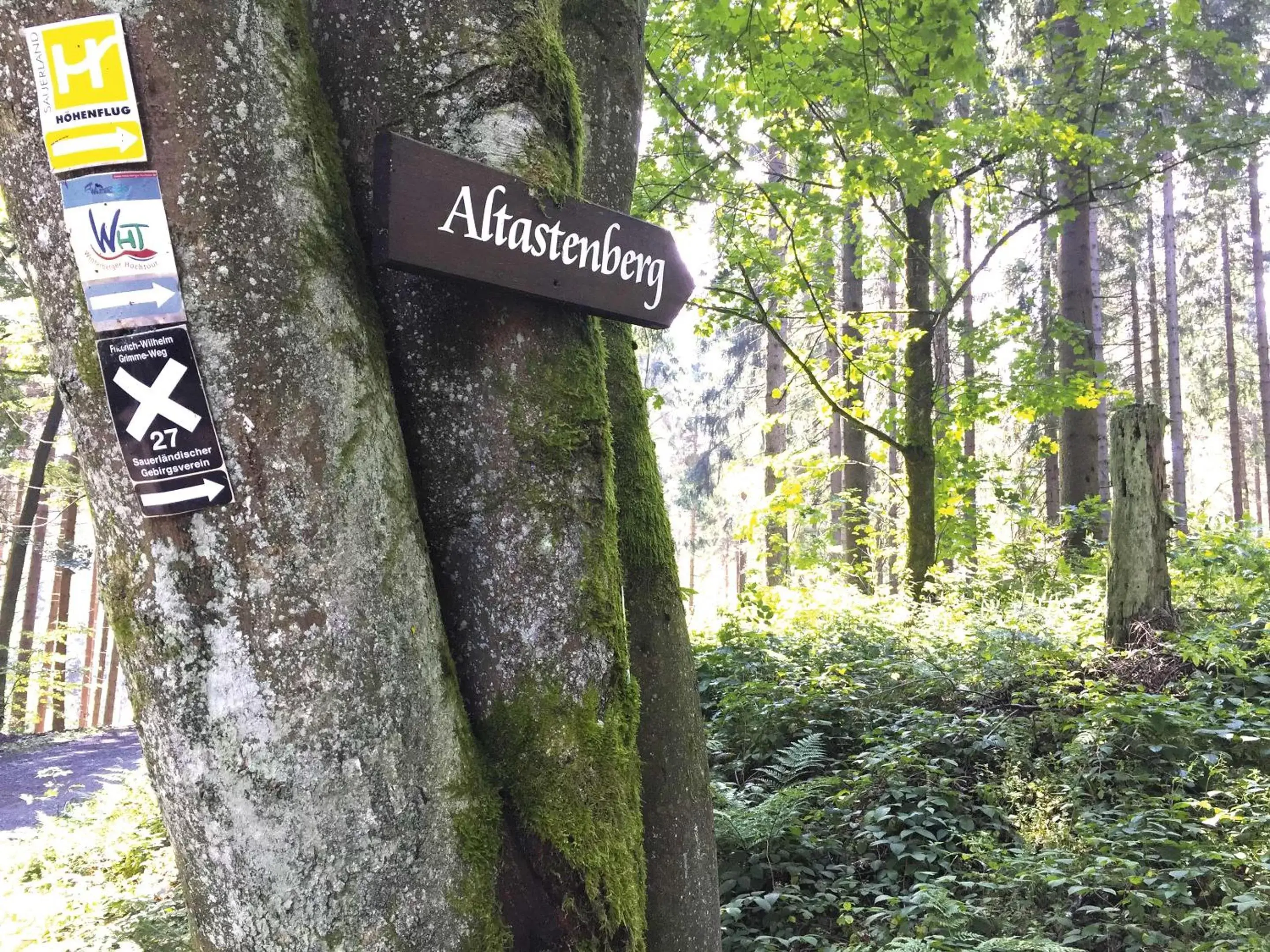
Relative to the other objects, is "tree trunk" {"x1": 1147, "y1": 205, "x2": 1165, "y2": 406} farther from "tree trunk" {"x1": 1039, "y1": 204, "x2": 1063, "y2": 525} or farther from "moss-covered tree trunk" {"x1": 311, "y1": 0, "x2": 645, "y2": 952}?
"moss-covered tree trunk" {"x1": 311, "y1": 0, "x2": 645, "y2": 952}

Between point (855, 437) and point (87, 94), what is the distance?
12630 millimetres

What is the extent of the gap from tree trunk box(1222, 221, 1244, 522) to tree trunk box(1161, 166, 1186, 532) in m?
2.34

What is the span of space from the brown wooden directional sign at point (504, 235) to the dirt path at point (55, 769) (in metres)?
6.86

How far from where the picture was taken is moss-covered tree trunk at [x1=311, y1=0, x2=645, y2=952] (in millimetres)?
1705

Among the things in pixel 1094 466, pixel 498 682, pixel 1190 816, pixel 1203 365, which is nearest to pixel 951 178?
pixel 1094 466

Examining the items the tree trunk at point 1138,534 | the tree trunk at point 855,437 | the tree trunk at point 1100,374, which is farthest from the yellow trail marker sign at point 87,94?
the tree trunk at point 855,437

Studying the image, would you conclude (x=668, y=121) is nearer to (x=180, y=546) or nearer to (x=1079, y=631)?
(x=1079, y=631)

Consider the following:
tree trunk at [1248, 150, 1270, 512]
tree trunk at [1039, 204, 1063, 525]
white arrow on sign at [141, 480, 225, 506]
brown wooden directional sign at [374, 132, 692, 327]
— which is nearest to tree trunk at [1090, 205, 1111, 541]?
tree trunk at [1039, 204, 1063, 525]

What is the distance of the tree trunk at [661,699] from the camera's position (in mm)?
2131

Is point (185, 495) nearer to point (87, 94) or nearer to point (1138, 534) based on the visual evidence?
point (87, 94)

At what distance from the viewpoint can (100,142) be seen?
4.72 feet

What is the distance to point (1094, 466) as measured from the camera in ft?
35.3

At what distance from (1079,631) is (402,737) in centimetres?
608

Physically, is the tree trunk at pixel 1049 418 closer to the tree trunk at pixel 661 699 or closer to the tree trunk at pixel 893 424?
the tree trunk at pixel 893 424
